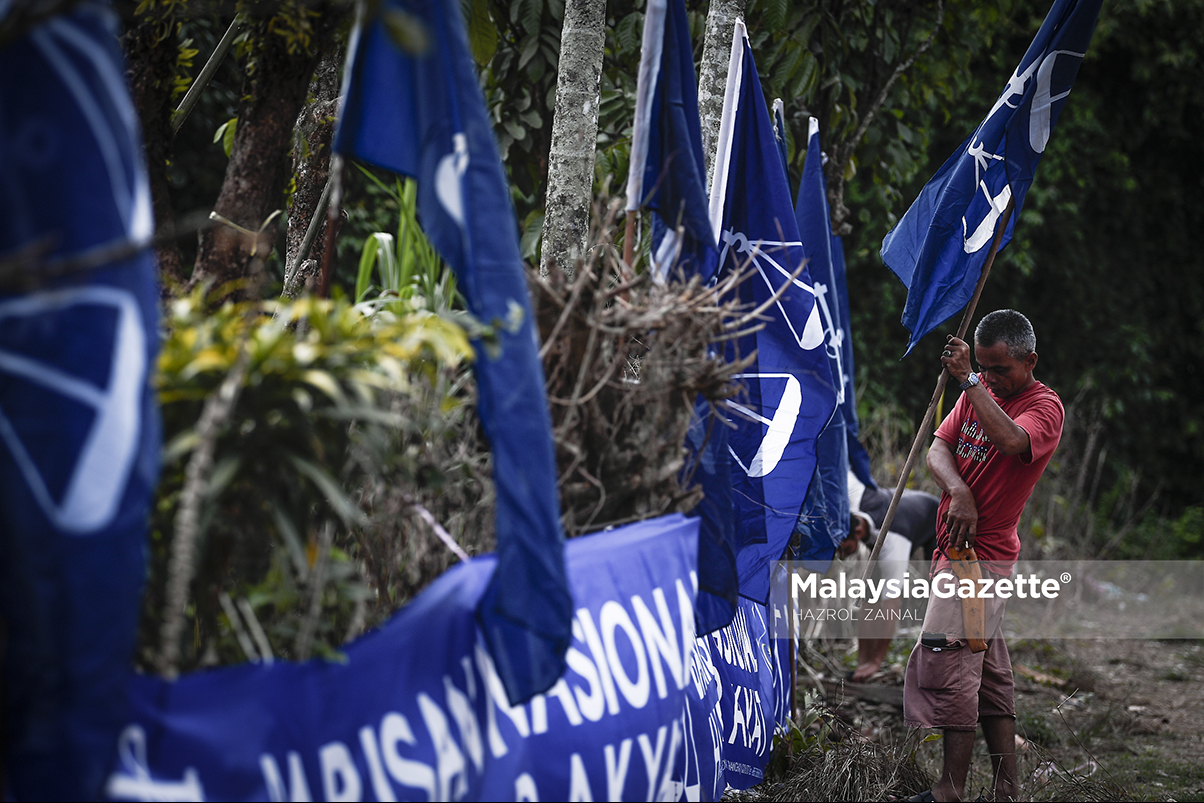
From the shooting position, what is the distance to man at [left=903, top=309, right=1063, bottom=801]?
3.86 meters

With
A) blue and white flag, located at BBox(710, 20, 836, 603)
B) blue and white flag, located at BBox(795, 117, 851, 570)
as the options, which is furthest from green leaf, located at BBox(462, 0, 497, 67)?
blue and white flag, located at BBox(795, 117, 851, 570)

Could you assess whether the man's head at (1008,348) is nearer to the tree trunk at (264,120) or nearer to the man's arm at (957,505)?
the man's arm at (957,505)

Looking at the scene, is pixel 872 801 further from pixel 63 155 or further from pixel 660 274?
pixel 63 155

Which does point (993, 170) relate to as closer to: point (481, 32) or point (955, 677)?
point (955, 677)

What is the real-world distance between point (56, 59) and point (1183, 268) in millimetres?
15105

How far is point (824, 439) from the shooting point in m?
4.39

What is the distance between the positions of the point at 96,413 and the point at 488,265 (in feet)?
2.92

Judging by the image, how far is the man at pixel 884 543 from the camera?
242 inches

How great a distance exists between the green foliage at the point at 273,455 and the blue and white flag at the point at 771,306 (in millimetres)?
2031

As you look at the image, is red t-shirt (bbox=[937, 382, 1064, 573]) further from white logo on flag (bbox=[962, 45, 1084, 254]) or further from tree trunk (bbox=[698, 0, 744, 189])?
tree trunk (bbox=[698, 0, 744, 189])

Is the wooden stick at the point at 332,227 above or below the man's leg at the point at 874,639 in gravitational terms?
above

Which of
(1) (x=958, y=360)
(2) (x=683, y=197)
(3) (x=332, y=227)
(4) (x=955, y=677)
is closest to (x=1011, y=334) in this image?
(1) (x=958, y=360)

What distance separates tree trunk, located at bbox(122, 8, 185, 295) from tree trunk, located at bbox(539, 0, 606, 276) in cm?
151

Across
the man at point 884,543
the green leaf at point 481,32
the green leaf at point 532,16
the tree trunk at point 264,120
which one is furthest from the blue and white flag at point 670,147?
the man at point 884,543
